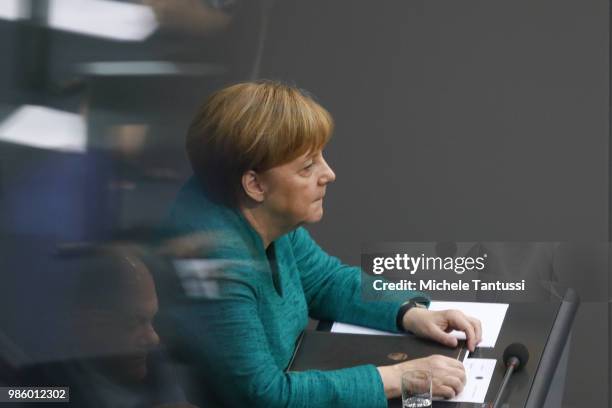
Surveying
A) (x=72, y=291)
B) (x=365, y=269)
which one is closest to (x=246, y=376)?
(x=72, y=291)

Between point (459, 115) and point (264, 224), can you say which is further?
point (459, 115)

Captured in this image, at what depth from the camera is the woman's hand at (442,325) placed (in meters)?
1.78

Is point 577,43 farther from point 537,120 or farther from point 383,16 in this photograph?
point 383,16

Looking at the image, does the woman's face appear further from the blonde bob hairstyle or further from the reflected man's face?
the reflected man's face

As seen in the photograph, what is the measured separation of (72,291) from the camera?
1.71m

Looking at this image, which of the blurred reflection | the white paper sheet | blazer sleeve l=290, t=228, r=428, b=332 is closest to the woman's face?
blazer sleeve l=290, t=228, r=428, b=332

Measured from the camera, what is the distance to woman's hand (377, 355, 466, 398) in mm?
1634

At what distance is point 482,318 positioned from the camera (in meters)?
1.89

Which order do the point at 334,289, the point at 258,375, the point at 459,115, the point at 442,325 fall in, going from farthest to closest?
the point at 459,115
the point at 334,289
the point at 442,325
the point at 258,375

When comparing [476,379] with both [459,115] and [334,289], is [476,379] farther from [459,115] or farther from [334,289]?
[459,115]

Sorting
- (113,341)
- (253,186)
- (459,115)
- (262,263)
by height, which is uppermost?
(459,115)

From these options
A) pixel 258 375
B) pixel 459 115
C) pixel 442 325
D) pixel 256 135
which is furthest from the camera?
pixel 459 115

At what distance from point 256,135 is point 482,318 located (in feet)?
1.69

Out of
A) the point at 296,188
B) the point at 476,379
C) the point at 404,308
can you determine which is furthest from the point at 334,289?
the point at 476,379
